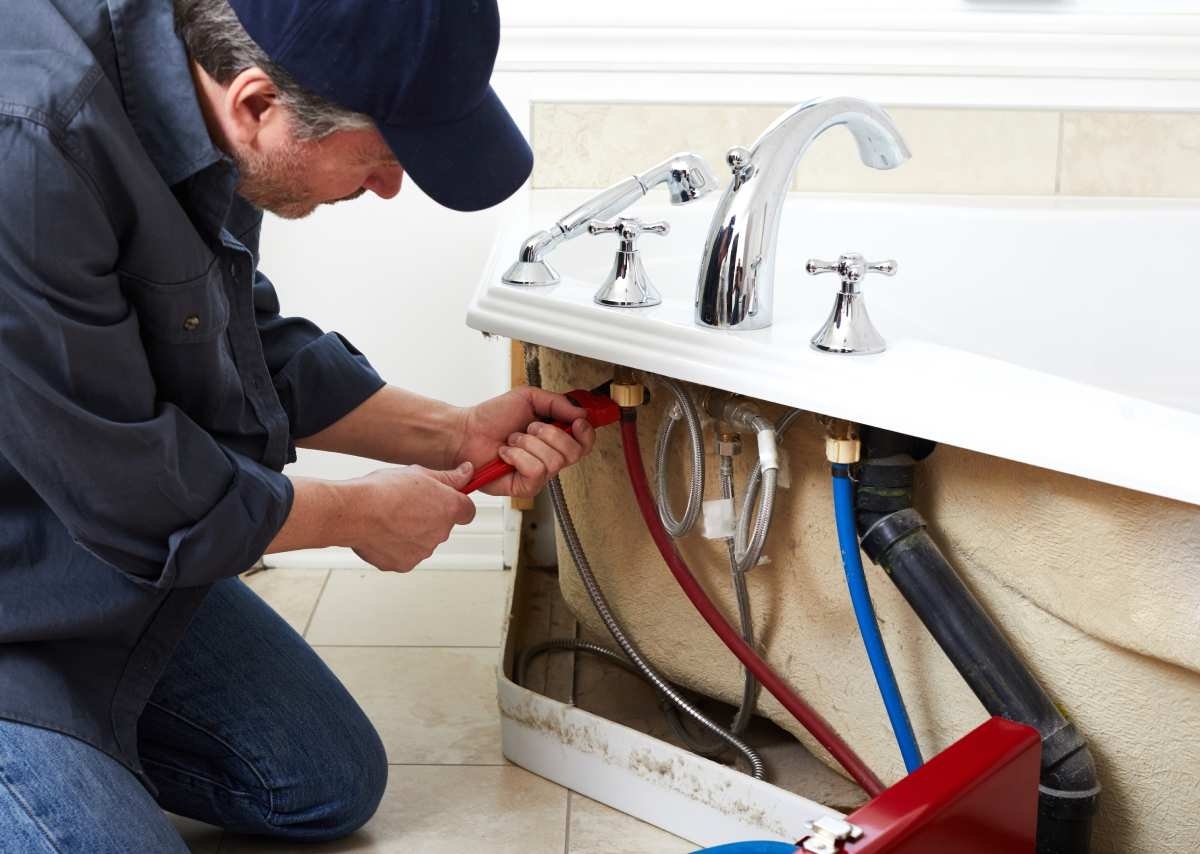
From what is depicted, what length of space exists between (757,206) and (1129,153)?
3.18ft

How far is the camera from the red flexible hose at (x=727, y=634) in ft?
4.30

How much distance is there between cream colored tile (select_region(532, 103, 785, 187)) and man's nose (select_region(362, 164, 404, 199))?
86 centimetres

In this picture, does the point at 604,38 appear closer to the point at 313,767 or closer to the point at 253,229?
the point at 253,229

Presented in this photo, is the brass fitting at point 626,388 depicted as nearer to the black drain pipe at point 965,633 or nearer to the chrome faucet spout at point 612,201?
the chrome faucet spout at point 612,201

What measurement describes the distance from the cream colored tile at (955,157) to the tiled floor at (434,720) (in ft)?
2.46

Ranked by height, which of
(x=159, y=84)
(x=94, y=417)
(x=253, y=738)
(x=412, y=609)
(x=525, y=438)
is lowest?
(x=412, y=609)


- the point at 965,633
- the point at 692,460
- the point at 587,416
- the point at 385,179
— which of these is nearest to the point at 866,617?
the point at 965,633

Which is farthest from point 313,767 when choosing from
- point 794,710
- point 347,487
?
point 794,710

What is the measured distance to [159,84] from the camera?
0.95m

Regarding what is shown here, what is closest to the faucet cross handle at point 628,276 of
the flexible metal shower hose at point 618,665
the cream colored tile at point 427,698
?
the flexible metal shower hose at point 618,665

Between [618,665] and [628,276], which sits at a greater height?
[628,276]

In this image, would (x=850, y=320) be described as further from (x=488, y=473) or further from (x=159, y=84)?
(x=159, y=84)

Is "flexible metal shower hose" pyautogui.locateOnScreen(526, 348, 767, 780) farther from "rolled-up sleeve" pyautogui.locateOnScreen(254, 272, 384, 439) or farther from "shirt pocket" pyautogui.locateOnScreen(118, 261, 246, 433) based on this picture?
"shirt pocket" pyautogui.locateOnScreen(118, 261, 246, 433)

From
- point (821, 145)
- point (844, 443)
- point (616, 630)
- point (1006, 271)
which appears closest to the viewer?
point (844, 443)
